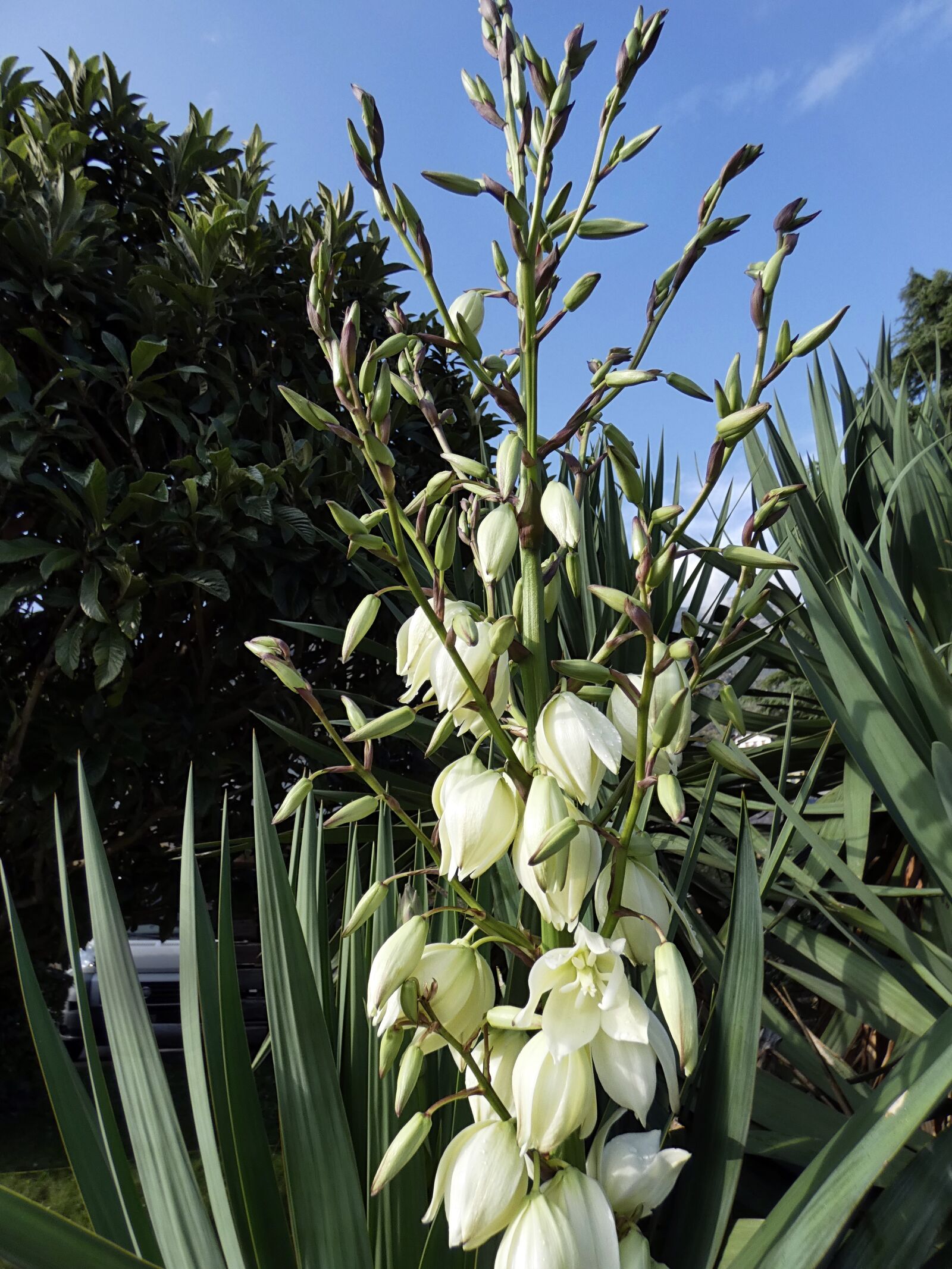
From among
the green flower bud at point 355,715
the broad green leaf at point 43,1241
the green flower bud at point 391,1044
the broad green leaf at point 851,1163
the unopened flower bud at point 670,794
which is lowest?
the broad green leaf at point 851,1163

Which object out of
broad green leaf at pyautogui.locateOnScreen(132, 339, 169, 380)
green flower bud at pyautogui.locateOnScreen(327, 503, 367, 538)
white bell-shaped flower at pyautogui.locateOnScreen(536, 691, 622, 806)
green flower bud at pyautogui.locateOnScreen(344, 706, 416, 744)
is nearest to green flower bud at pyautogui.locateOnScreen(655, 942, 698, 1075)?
white bell-shaped flower at pyautogui.locateOnScreen(536, 691, 622, 806)

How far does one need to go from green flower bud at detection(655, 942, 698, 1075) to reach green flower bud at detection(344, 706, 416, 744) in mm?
216

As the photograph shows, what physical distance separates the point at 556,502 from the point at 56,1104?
28.2 inches

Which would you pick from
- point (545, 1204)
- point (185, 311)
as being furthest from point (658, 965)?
point (185, 311)

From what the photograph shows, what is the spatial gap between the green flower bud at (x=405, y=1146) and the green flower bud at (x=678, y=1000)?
169 mm

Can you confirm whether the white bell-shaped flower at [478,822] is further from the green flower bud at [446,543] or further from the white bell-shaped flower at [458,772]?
the green flower bud at [446,543]

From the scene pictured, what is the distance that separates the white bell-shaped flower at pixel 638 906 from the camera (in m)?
0.55

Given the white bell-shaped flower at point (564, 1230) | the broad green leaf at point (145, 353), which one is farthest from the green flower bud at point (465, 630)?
the broad green leaf at point (145, 353)

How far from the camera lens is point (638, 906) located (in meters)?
0.55

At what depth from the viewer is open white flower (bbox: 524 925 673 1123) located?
47 cm

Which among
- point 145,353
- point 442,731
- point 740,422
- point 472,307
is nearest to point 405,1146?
point 442,731

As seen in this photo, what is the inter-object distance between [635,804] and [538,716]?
125 millimetres

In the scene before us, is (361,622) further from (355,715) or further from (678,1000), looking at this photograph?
(678,1000)

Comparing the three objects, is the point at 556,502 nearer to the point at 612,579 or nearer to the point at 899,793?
the point at 899,793
